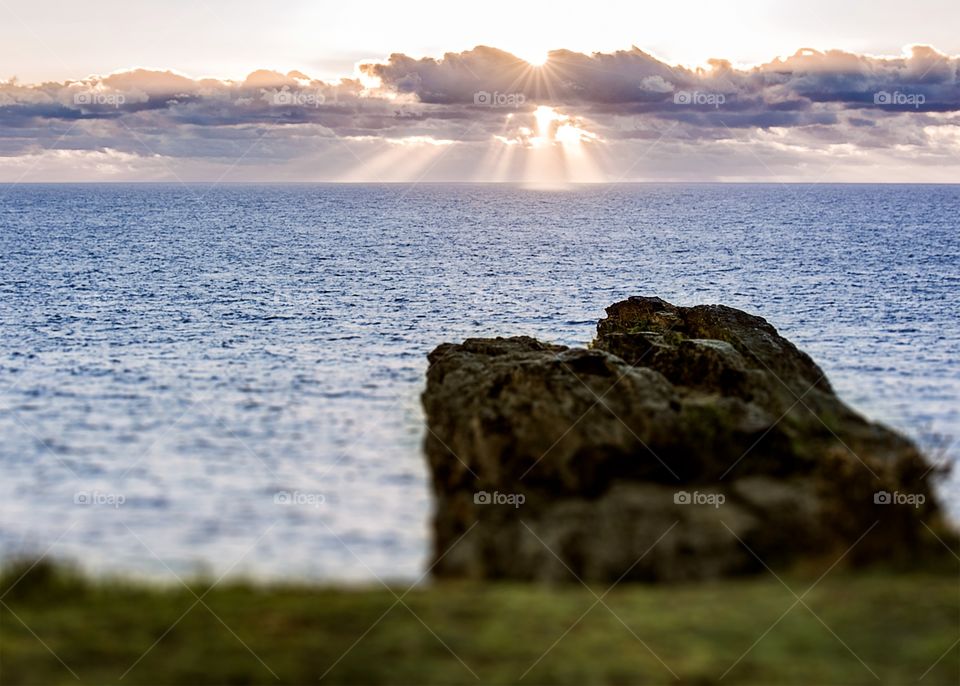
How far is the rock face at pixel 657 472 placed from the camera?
15.3m

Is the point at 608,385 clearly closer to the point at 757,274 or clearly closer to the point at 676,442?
the point at 676,442

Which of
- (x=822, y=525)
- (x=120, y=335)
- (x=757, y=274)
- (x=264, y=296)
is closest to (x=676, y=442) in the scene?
(x=822, y=525)

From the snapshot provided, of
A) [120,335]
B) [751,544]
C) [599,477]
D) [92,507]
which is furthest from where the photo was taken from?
[120,335]

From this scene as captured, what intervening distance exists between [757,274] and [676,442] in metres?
73.0

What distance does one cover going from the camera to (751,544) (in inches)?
599

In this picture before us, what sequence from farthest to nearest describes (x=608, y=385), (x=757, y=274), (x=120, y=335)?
(x=757, y=274)
(x=120, y=335)
(x=608, y=385)

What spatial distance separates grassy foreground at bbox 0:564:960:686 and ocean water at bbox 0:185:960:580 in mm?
6800
